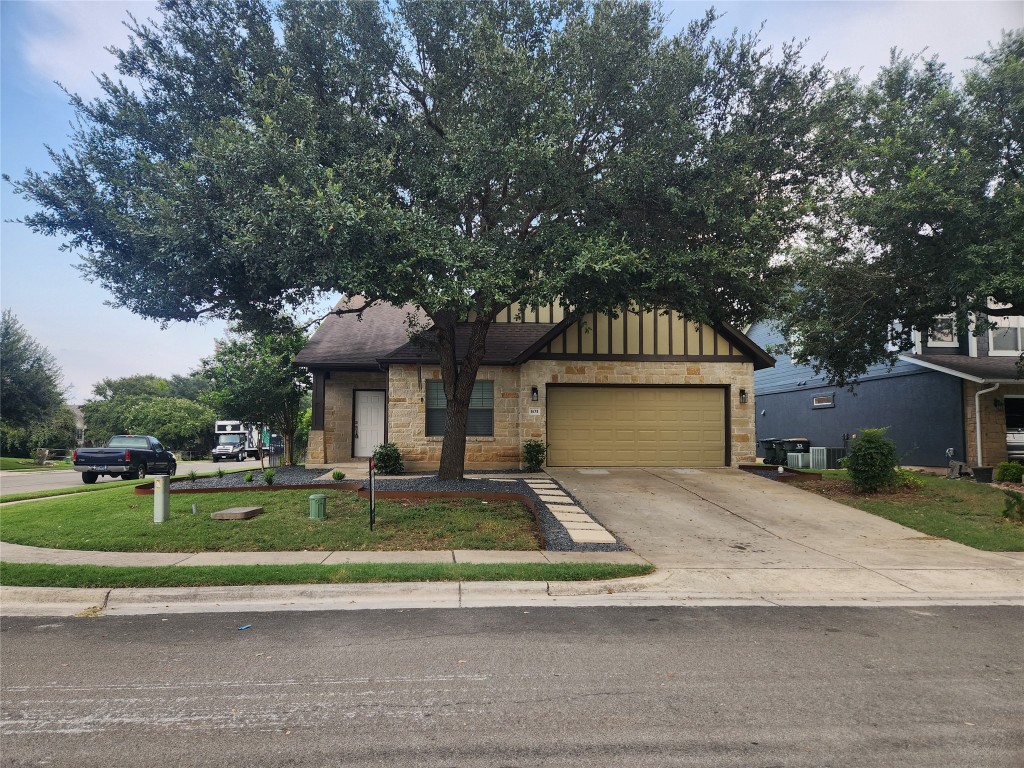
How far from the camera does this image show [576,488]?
1395 centimetres

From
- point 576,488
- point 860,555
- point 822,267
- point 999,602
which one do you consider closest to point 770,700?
point 999,602

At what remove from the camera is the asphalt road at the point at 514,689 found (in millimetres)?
3545

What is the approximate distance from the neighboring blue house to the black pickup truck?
2162cm

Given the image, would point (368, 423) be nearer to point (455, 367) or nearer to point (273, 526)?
point (455, 367)

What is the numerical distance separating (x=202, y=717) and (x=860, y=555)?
8604 millimetres

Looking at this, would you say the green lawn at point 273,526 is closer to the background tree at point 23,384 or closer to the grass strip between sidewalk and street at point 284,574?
the grass strip between sidewalk and street at point 284,574

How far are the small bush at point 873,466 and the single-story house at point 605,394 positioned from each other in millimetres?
4534

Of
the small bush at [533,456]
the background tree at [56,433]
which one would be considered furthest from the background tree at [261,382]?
the background tree at [56,433]

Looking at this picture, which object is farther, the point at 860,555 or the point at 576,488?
the point at 576,488

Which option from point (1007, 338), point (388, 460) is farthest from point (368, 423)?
point (1007, 338)

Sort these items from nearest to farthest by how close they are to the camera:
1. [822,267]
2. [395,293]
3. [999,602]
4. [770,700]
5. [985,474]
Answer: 1. [770,700]
2. [999,602]
3. [395,293]
4. [822,267]
5. [985,474]

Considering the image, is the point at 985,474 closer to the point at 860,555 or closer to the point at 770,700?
the point at 860,555

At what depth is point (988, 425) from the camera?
18.8 m

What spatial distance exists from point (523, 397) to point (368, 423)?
4.97m
